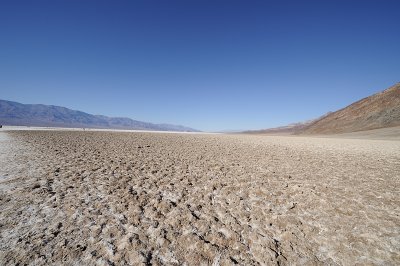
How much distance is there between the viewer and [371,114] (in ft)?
186

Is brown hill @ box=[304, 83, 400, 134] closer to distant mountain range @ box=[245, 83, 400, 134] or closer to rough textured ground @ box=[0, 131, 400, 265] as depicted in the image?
distant mountain range @ box=[245, 83, 400, 134]

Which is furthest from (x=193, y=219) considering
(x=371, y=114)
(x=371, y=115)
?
(x=371, y=114)

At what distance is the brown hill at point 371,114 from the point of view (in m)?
51.2

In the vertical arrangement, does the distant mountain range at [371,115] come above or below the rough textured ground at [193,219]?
above

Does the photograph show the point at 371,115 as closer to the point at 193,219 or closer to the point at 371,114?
the point at 371,114

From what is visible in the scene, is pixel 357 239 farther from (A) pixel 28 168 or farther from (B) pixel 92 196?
(A) pixel 28 168

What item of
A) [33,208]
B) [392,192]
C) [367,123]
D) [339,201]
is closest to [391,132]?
[367,123]

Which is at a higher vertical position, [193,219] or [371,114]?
[371,114]

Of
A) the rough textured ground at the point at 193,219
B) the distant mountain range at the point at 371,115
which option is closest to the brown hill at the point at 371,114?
the distant mountain range at the point at 371,115

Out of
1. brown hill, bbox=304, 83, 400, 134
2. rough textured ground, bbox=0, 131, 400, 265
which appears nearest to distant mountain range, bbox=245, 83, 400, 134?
brown hill, bbox=304, 83, 400, 134

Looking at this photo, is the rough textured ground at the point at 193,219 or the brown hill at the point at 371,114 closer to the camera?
the rough textured ground at the point at 193,219

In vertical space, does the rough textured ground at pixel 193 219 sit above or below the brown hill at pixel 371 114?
below

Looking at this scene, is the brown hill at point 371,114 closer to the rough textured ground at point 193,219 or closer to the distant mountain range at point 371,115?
the distant mountain range at point 371,115

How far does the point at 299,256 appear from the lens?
12.9 feet
